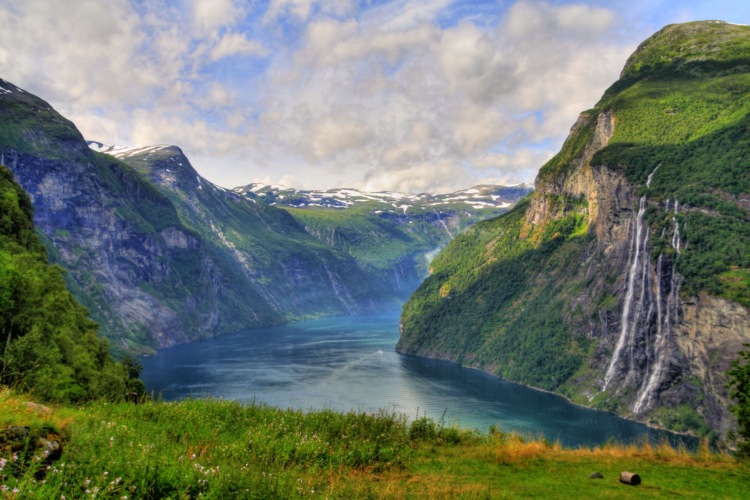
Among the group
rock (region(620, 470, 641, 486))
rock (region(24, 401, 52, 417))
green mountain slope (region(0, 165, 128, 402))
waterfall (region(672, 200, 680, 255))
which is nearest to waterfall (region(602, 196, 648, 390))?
waterfall (region(672, 200, 680, 255))

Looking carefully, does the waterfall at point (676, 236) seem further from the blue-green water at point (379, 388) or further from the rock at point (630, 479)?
the rock at point (630, 479)

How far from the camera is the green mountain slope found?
3175 centimetres

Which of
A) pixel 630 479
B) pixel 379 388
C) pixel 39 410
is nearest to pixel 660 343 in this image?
pixel 379 388

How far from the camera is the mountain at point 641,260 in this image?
94.2 metres

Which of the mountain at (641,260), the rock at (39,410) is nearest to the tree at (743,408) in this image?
the rock at (39,410)

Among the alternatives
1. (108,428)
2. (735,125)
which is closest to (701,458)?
(108,428)

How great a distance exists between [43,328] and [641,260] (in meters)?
116

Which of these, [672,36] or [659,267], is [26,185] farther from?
[672,36]

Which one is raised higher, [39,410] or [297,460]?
[39,410]

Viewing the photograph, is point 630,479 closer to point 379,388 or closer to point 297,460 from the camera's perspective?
point 297,460

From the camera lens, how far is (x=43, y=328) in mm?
40531

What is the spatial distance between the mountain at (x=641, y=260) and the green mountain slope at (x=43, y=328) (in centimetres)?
9352

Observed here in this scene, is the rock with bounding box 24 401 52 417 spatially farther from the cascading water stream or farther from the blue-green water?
the cascading water stream

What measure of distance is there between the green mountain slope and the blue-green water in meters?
31.4
